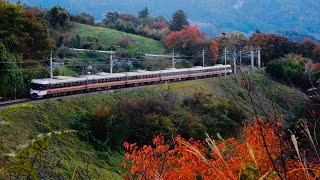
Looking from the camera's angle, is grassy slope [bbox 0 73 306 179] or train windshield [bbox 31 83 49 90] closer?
grassy slope [bbox 0 73 306 179]

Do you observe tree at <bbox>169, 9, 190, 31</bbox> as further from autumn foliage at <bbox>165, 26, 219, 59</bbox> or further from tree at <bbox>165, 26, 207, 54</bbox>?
autumn foliage at <bbox>165, 26, 219, 59</bbox>

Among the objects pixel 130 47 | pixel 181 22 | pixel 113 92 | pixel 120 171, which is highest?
pixel 181 22

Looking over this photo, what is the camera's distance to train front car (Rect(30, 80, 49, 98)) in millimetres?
22303

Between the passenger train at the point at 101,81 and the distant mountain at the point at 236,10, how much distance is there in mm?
61925

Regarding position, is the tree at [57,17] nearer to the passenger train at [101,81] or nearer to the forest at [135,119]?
the forest at [135,119]

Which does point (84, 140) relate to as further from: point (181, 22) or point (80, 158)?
point (181, 22)

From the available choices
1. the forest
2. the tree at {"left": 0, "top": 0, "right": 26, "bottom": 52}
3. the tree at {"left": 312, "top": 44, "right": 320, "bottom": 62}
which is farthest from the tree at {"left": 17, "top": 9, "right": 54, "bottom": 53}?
the tree at {"left": 312, "top": 44, "right": 320, "bottom": 62}

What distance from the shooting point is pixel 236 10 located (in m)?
127

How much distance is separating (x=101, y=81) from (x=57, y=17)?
21.1 m

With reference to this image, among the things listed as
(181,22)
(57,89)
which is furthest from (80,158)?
(181,22)

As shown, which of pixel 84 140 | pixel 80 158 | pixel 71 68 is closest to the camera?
pixel 80 158

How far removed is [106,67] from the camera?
3662 centimetres

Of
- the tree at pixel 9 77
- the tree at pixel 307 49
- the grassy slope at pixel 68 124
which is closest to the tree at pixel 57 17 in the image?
the grassy slope at pixel 68 124

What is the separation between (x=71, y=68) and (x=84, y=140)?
15552mm
